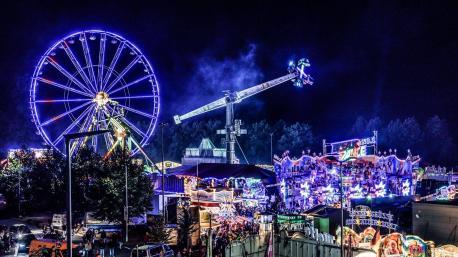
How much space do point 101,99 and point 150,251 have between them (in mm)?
20360

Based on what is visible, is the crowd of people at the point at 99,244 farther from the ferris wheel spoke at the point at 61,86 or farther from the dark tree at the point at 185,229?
the ferris wheel spoke at the point at 61,86

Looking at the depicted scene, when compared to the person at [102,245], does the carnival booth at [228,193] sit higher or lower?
higher

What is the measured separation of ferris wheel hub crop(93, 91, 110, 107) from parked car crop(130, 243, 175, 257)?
Result: 64.4ft

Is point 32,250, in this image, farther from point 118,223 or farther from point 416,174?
point 416,174

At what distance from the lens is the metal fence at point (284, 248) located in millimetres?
18422

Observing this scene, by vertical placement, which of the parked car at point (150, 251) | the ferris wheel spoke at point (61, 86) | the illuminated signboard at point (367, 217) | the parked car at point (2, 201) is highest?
the ferris wheel spoke at point (61, 86)

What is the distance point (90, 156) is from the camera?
129ft

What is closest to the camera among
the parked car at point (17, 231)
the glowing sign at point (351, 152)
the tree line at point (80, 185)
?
the parked car at point (17, 231)

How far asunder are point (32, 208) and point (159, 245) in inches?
1033

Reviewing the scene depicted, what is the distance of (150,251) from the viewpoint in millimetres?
19172

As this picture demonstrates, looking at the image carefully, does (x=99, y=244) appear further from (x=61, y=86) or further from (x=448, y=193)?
(x=448, y=193)

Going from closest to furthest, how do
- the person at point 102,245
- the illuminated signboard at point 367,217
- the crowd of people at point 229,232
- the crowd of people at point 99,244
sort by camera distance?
1. the crowd of people at point 99,244
2. the person at point 102,245
3. the illuminated signboard at point 367,217
4. the crowd of people at point 229,232

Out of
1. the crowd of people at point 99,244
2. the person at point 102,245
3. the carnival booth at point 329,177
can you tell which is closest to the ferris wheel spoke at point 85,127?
the crowd of people at point 99,244

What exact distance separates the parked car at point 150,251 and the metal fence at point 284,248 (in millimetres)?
2840
